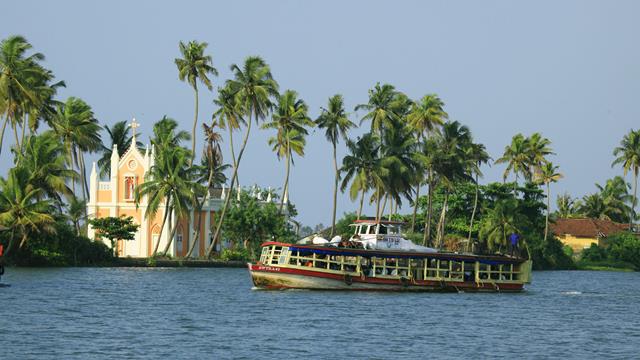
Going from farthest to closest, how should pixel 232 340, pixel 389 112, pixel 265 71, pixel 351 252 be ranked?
pixel 389 112 → pixel 265 71 → pixel 351 252 → pixel 232 340

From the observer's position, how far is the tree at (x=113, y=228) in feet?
295

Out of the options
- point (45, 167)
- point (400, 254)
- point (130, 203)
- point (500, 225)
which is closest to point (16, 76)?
point (45, 167)

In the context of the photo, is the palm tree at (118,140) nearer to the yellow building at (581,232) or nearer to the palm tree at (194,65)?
the palm tree at (194,65)

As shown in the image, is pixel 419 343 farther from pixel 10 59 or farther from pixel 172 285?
pixel 10 59

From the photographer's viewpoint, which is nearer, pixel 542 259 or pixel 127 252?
pixel 127 252

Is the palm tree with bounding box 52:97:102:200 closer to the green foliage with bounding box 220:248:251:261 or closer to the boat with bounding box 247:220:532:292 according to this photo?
the green foliage with bounding box 220:248:251:261

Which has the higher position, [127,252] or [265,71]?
[265,71]

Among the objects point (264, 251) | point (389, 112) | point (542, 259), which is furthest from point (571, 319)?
point (542, 259)

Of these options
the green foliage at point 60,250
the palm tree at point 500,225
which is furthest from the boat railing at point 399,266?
the palm tree at point 500,225

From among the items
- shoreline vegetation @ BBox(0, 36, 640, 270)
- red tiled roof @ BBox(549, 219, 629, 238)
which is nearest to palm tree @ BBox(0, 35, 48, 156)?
shoreline vegetation @ BBox(0, 36, 640, 270)

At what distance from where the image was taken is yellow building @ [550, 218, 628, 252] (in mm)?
137625

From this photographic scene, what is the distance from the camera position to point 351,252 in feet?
196

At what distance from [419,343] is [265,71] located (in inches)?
2327

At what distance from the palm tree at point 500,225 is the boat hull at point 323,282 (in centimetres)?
4457
